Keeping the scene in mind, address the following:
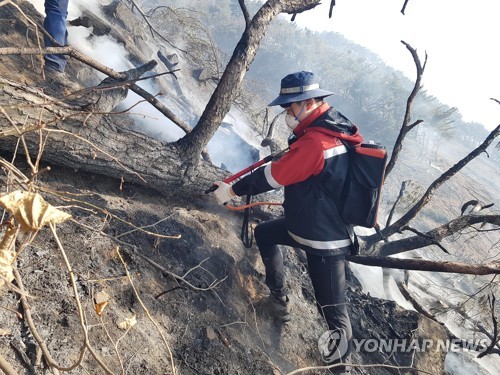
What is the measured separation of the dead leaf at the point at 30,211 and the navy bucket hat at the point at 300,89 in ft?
5.96

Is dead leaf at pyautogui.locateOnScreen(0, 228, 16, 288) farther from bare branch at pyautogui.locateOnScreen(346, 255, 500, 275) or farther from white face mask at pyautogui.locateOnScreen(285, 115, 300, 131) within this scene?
bare branch at pyautogui.locateOnScreen(346, 255, 500, 275)

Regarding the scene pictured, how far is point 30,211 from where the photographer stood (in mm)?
858

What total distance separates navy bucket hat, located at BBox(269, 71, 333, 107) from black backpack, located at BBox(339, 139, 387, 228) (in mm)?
436

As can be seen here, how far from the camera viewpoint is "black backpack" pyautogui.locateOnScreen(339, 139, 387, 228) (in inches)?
83.6

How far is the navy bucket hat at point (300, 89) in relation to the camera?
2.28 meters

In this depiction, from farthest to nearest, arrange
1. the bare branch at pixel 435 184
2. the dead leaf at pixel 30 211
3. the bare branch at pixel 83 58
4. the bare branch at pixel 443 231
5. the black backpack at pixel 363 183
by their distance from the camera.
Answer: the bare branch at pixel 435 184
the bare branch at pixel 443 231
the bare branch at pixel 83 58
the black backpack at pixel 363 183
the dead leaf at pixel 30 211

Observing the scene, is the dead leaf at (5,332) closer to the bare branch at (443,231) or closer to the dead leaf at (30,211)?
the dead leaf at (30,211)

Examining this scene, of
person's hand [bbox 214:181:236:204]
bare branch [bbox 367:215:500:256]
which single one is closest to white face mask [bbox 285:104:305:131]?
person's hand [bbox 214:181:236:204]

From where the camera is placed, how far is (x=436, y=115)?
104 ft

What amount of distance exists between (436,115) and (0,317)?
3790 cm

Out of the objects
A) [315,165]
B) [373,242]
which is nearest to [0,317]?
[315,165]

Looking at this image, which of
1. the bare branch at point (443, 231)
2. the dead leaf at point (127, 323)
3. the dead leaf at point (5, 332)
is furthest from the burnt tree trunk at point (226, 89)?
the bare branch at point (443, 231)

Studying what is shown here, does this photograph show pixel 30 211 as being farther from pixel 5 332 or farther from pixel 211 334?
pixel 211 334

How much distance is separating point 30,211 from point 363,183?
1966mm
